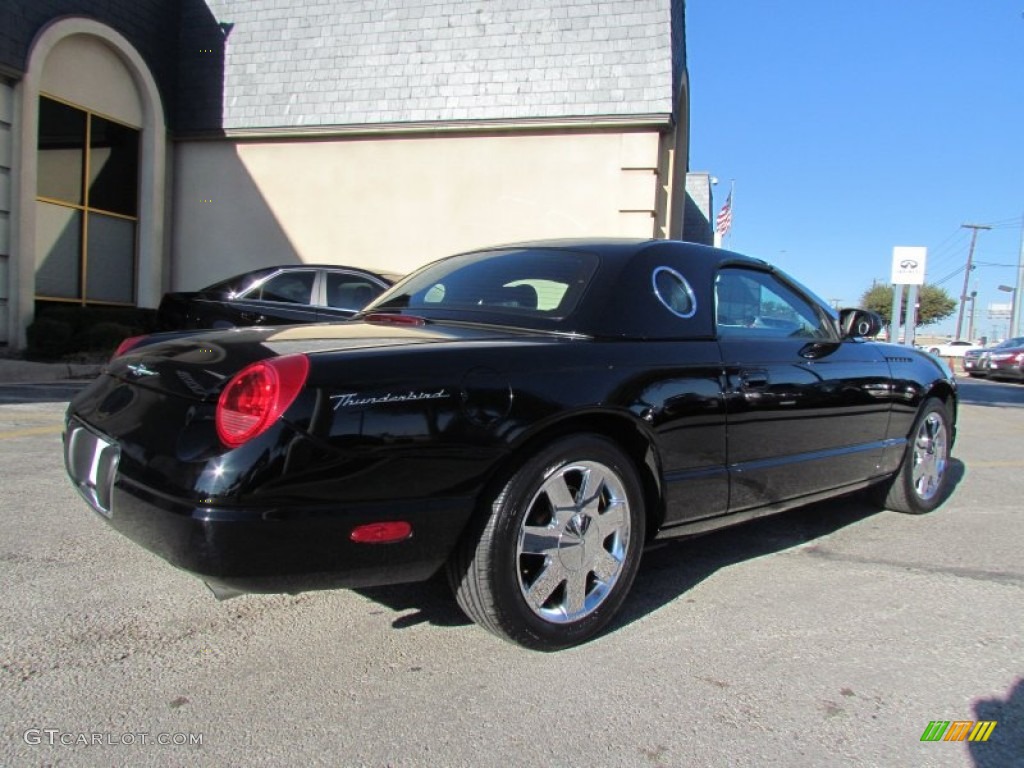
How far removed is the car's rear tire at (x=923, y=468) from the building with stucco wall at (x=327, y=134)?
7606mm

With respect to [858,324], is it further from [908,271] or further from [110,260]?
[908,271]

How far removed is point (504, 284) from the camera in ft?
11.3

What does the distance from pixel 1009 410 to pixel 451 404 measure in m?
12.8

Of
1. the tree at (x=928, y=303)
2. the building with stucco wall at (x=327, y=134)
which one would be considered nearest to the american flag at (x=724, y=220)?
the building with stucco wall at (x=327, y=134)

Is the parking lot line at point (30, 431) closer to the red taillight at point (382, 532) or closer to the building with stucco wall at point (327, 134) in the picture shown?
the red taillight at point (382, 532)

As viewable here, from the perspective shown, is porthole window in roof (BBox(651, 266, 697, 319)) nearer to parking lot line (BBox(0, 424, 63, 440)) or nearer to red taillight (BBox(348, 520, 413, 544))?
red taillight (BBox(348, 520, 413, 544))

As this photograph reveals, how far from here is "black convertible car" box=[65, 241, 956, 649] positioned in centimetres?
224

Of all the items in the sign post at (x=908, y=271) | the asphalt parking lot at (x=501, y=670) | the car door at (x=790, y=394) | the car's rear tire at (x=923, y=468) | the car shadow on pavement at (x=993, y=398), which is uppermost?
the sign post at (x=908, y=271)

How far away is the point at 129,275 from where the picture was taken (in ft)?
44.1

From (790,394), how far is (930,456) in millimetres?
2000

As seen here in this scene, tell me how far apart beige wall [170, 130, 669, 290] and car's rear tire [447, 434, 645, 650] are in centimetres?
983

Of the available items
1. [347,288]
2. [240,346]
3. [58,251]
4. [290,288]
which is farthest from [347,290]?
[240,346]

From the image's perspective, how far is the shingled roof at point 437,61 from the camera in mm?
12008

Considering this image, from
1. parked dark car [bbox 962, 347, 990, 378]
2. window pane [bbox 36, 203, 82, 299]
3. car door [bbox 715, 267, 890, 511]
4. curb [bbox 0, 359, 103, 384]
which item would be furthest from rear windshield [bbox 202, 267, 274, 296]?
parked dark car [bbox 962, 347, 990, 378]
